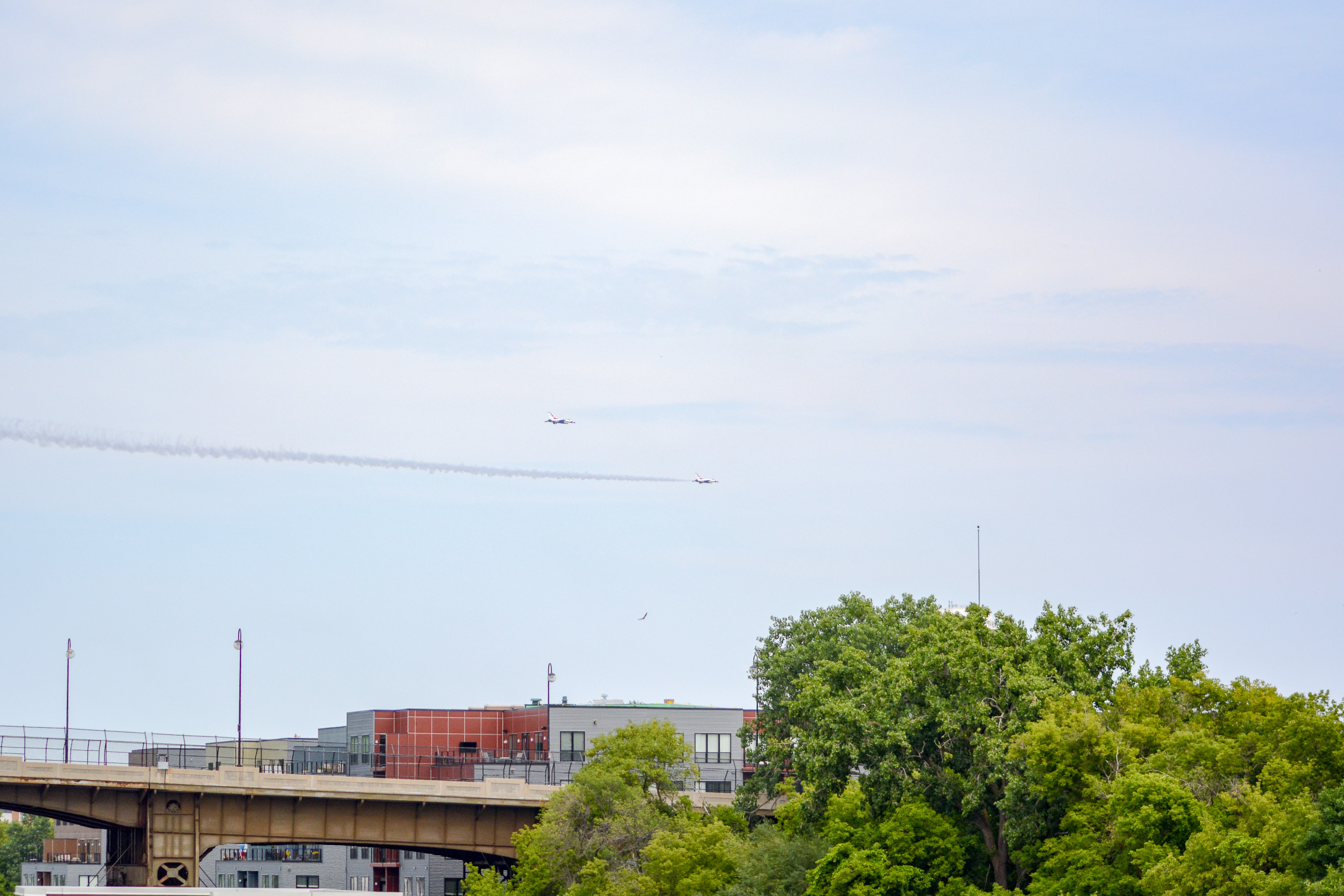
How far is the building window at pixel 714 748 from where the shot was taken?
157125 mm

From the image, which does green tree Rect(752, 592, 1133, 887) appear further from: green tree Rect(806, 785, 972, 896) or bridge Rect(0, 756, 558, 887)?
bridge Rect(0, 756, 558, 887)

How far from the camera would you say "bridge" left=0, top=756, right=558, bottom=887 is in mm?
95688

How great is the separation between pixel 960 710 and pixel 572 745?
3284 inches

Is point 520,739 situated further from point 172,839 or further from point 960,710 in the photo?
point 960,710

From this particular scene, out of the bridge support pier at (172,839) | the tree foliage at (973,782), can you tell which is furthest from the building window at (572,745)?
the bridge support pier at (172,839)

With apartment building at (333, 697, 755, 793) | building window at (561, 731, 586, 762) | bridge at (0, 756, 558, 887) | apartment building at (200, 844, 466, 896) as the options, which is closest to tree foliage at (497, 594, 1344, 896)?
bridge at (0, 756, 558, 887)

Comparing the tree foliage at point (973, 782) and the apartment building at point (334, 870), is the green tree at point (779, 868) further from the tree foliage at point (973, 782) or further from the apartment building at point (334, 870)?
the apartment building at point (334, 870)

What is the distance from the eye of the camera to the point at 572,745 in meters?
158

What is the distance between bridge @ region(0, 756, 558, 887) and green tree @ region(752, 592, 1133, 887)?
1111 inches

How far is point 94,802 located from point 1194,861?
201 feet

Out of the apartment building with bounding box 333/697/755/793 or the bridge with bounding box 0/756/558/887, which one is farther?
the apartment building with bounding box 333/697/755/793

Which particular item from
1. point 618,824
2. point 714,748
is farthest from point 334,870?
point 618,824

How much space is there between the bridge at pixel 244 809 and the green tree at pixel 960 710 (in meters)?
28.2

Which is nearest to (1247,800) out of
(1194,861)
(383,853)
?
(1194,861)
